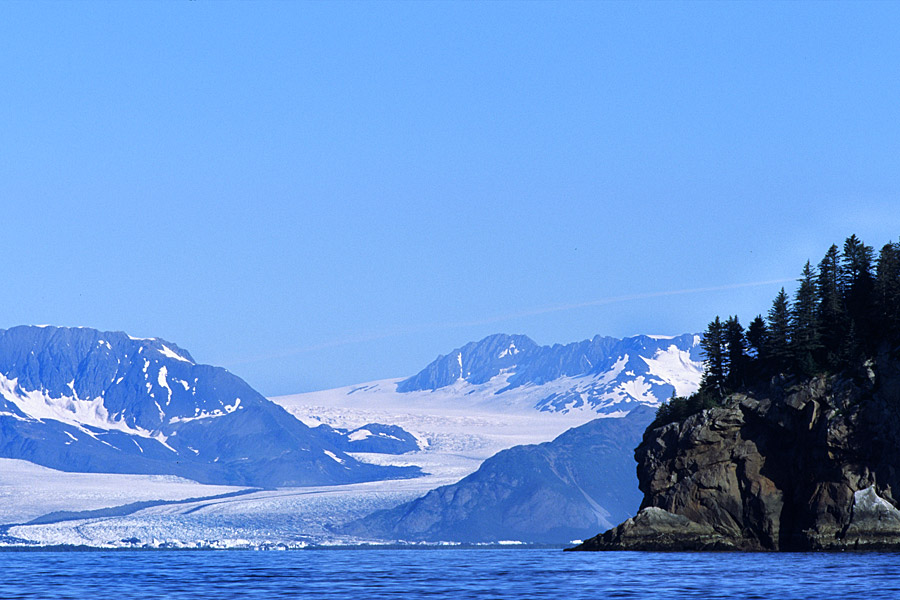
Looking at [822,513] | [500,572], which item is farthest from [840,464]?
[500,572]

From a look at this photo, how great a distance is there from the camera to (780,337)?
16075 centimetres

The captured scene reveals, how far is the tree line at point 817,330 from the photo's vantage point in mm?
152750

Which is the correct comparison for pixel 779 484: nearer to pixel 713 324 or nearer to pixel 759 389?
pixel 759 389

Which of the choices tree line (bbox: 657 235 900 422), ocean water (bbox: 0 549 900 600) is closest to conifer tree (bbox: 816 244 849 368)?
tree line (bbox: 657 235 900 422)

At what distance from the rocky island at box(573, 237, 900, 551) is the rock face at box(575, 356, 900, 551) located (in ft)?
0.37

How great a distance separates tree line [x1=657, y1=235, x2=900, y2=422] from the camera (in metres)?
153

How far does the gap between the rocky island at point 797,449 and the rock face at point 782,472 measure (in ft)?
0.37

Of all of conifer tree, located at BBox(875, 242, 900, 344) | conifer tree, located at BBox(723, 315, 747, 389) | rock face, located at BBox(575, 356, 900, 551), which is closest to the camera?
rock face, located at BBox(575, 356, 900, 551)

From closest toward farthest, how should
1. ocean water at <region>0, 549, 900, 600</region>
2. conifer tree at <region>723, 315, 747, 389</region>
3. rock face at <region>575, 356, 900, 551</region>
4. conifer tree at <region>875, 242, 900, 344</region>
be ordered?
ocean water at <region>0, 549, 900, 600</region>, rock face at <region>575, 356, 900, 551</region>, conifer tree at <region>875, 242, 900, 344</region>, conifer tree at <region>723, 315, 747, 389</region>

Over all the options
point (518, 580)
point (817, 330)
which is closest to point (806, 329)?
point (817, 330)

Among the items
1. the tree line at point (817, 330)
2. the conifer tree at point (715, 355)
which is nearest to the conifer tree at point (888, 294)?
the tree line at point (817, 330)

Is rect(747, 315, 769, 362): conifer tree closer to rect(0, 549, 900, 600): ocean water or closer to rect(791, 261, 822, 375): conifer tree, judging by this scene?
rect(791, 261, 822, 375): conifer tree

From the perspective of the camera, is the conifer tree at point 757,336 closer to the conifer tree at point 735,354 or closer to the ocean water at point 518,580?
the conifer tree at point 735,354

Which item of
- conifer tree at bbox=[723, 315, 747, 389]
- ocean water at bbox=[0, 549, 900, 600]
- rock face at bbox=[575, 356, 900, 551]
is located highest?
conifer tree at bbox=[723, 315, 747, 389]
